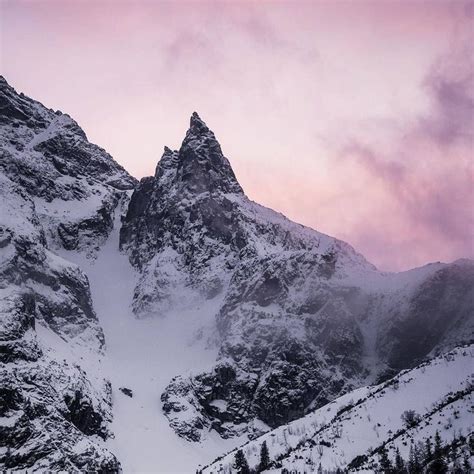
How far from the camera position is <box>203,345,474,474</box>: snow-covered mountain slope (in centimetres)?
12044

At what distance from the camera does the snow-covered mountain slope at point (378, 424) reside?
395 feet

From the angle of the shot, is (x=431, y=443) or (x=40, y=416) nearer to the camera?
(x=431, y=443)

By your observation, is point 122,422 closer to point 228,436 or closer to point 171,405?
point 171,405

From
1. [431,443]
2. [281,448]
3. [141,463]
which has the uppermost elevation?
[141,463]

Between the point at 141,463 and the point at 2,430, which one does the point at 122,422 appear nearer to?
the point at 141,463

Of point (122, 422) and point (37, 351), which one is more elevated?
point (37, 351)

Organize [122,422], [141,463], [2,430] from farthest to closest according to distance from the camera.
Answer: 1. [122,422]
2. [141,463]
3. [2,430]

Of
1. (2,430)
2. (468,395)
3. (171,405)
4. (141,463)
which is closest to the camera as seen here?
(468,395)

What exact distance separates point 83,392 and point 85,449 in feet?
75.3

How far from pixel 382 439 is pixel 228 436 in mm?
71428

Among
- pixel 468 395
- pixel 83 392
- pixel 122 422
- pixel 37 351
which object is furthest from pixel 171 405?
pixel 468 395

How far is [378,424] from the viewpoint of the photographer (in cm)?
13688

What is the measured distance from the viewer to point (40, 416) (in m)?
152

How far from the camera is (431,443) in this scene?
113125 millimetres
